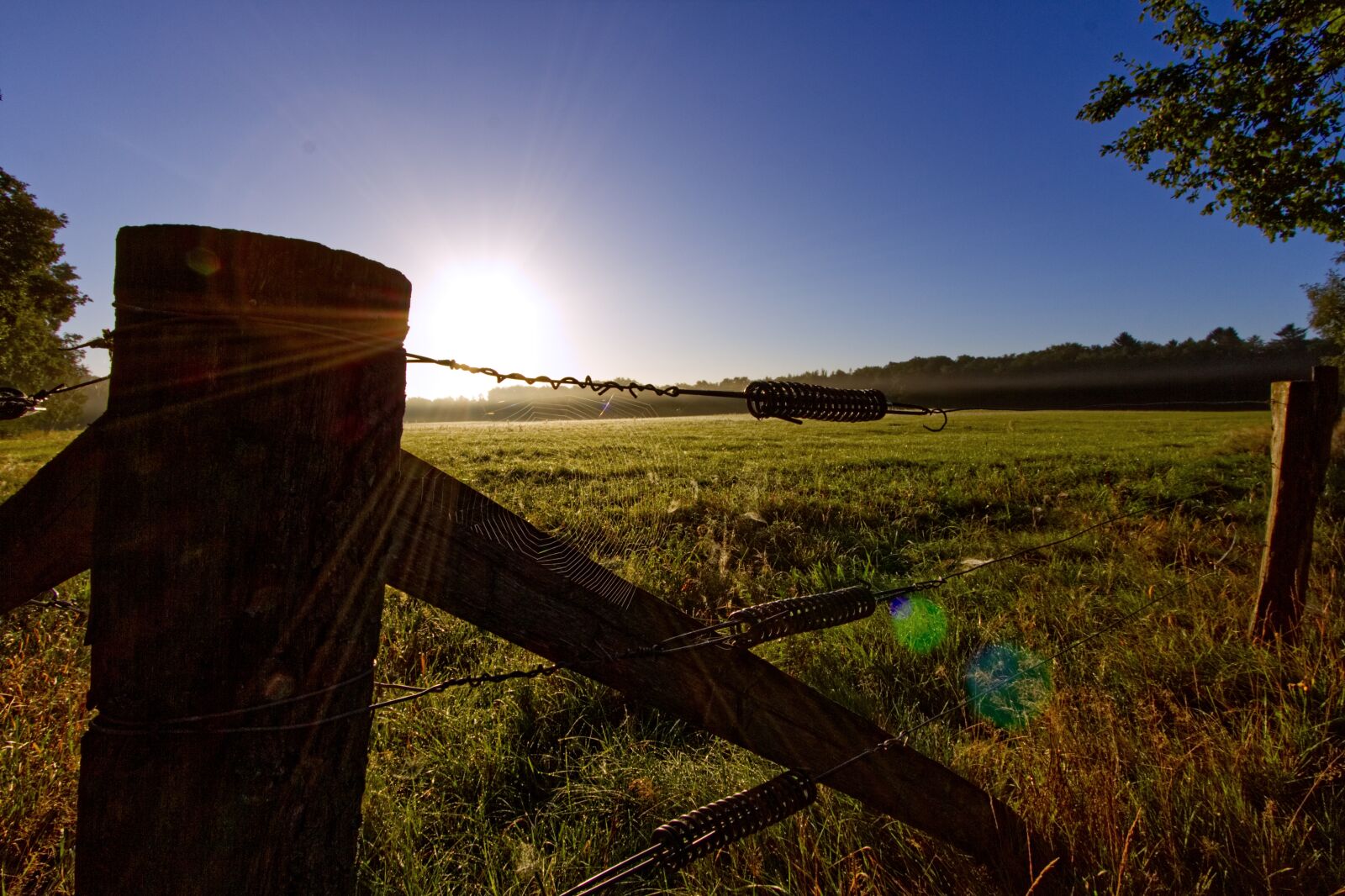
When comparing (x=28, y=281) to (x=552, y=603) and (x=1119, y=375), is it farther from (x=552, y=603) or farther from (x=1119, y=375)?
(x=1119, y=375)

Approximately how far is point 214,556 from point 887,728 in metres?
3.41

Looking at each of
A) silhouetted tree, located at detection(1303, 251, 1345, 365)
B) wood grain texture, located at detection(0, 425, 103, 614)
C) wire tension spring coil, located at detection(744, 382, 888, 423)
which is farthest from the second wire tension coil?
silhouetted tree, located at detection(1303, 251, 1345, 365)

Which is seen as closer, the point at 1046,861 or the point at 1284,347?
the point at 1046,861

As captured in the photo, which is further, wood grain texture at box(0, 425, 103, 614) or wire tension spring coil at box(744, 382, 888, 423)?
wire tension spring coil at box(744, 382, 888, 423)

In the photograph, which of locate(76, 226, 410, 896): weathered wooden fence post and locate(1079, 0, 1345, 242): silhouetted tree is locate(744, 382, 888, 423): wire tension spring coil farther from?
locate(1079, 0, 1345, 242): silhouetted tree

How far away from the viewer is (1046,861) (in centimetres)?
221

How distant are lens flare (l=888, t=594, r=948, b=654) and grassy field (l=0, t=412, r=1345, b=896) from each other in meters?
0.03

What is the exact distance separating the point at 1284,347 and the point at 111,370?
102 m

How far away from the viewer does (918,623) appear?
4.48 metres

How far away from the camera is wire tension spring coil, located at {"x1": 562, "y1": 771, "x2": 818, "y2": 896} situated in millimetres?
1387

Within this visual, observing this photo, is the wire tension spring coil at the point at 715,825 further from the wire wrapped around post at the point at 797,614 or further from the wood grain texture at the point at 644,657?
the wire wrapped around post at the point at 797,614

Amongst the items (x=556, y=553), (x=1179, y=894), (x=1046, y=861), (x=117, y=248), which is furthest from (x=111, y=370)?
(x=1179, y=894)

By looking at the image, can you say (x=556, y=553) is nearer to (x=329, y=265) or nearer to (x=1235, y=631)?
(x=329, y=265)

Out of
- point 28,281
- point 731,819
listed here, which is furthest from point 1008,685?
point 28,281
